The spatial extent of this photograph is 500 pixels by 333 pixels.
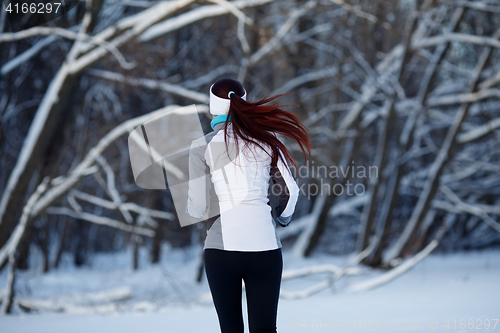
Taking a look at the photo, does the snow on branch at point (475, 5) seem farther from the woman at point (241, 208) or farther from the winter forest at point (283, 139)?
the woman at point (241, 208)

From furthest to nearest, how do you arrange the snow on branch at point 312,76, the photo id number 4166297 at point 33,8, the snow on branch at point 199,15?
the snow on branch at point 312,76 < the photo id number 4166297 at point 33,8 < the snow on branch at point 199,15

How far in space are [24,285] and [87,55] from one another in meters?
3.16

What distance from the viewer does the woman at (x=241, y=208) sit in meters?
1.89

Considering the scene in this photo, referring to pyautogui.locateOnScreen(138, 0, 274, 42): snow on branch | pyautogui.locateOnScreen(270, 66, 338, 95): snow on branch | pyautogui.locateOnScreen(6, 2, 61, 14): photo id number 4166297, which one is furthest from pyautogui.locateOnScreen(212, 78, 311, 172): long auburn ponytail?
pyautogui.locateOnScreen(270, 66, 338, 95): snow on branch

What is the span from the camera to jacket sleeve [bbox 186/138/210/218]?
1.92m

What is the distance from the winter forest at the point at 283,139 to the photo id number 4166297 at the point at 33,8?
0.10m

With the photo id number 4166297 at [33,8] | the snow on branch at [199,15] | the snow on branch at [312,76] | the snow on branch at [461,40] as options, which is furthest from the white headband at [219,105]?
the snow on branch at [312,76]

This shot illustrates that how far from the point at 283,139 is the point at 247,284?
5.34 meters

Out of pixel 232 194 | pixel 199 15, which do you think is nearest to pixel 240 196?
A: pixel 232 194

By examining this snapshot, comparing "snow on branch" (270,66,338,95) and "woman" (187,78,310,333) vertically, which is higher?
"snow on branch" (270,66,338,95)

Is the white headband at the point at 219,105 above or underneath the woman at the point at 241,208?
above

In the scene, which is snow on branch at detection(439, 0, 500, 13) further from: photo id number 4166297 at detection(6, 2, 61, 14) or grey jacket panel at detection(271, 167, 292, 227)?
grey jacket panel at detection(271, 167, 292, 227)

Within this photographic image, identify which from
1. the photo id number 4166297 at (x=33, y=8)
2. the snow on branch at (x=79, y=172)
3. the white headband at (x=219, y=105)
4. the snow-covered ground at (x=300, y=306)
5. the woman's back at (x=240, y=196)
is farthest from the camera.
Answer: the photo id number 4166297 at (x=33, y=8)

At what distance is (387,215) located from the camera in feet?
28.1
